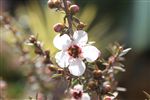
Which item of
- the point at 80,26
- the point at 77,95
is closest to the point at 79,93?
the point at 77,95

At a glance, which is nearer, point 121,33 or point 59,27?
point 59,27

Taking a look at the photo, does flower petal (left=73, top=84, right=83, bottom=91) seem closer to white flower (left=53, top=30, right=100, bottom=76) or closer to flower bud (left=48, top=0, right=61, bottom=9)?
white flower (left=53, top=30, right=100, bottom=76)

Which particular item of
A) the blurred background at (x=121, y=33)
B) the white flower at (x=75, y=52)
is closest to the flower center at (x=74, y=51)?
Answer: the white flower at (x=75, y=52)

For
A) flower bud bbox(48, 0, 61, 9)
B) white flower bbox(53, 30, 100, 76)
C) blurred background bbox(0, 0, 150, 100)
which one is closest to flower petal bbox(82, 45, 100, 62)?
white flower bbox(53, 30, 100, 76)

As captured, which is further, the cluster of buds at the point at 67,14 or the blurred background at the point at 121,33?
the blurred background at the point at 121,33

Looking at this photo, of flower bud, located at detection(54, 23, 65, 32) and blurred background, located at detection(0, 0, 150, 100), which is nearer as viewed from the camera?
flower bud, located at detection(54, 23, 65, 32)

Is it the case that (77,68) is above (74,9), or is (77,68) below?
below

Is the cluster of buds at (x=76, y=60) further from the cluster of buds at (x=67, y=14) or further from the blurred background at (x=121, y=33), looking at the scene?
the blurred background at (x=121, y=33)

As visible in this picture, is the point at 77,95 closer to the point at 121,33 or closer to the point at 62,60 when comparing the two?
the point at 62,60
